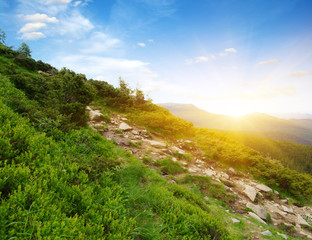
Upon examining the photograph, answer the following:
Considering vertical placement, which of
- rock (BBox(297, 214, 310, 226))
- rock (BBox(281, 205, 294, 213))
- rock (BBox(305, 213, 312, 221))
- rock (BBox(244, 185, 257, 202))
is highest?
rock (BBox(244, 185, 257, 202))

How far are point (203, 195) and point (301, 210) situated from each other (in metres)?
8.23

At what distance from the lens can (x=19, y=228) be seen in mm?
1863

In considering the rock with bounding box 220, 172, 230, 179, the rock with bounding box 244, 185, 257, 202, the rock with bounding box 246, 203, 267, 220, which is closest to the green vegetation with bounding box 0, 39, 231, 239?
the rock with bounding box 246, 203, 267, 220

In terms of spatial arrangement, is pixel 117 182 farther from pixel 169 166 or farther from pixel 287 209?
pixel 287 209

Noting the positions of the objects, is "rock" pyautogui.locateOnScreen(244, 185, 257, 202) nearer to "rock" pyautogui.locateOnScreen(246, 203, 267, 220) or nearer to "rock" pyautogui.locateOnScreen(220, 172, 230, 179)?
"rock" pyautogui.locateOnScreen(246, 203, 267, 220)

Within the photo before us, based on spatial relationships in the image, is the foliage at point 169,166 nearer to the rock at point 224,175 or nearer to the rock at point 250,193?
the rock at point 224,175

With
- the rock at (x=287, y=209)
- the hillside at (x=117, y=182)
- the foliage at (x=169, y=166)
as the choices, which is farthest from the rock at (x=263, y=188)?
the foliage at (x=169, y=166)

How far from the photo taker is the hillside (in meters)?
2.42

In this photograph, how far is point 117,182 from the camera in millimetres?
4410

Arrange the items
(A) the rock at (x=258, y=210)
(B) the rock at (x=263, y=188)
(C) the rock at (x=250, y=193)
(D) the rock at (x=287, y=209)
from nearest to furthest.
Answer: (A) the rock at (x=258, y=210), (C) the rock at (x=250, y=193), (D) the rock at (x=287, y=209), (B) the rock at (x=263, y=188)

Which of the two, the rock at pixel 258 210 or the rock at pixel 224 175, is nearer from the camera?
the rock at pixel 258 210

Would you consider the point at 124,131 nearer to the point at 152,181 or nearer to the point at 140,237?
the point at 152,181

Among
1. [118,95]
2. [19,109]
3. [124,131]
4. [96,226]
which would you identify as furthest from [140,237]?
[118,95]

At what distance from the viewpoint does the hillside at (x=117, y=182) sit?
242 cm
